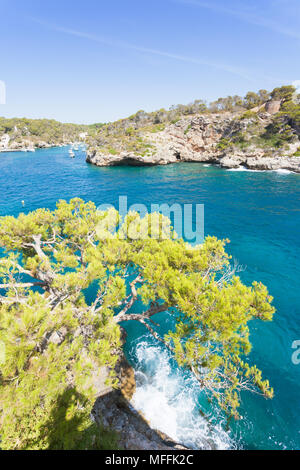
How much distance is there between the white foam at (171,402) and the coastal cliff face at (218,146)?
4778 cm

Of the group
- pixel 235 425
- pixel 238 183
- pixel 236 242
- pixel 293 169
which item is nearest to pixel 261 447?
pixel 235 425

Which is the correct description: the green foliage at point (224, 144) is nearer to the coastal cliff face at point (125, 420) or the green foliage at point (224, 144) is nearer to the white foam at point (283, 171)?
the white foam at point (283, 171)

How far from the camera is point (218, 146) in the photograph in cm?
5278

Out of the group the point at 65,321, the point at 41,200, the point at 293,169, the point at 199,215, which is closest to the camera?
the point at 65,321

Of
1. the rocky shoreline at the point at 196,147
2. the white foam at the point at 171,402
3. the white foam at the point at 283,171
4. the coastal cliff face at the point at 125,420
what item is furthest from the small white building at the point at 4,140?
the coastal cliff face at the point at 125,420

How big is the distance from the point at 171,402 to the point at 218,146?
191 ft

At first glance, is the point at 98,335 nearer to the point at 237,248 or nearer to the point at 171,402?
the point at 171,402

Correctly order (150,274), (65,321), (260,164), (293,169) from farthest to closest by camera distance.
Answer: (260,164)
(293,169)
(150,274)
(65,321)

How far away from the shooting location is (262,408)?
7543 millimetres

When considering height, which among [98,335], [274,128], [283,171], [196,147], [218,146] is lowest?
[98,335]

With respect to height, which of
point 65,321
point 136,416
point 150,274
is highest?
point 150,274

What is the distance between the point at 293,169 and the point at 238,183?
15605mm

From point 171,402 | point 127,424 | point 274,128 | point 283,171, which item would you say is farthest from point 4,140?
point 171,402

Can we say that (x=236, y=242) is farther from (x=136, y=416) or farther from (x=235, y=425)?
(x=136, y=416)
